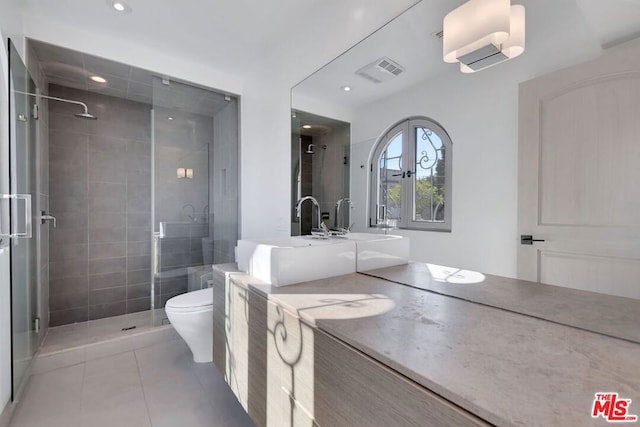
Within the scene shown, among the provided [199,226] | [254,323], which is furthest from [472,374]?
[199,226]

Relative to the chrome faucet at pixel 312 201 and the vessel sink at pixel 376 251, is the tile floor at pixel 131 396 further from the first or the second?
the chrome faucet at pixel 312 201

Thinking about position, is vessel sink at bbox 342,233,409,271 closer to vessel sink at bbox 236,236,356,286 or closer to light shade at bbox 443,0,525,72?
vessel sink at bbox 236,236,356,286

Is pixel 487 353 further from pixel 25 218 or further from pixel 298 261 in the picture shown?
pixel 25 218

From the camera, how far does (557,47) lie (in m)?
0.92

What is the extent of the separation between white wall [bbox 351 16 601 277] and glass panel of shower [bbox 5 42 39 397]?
2136 millimetres

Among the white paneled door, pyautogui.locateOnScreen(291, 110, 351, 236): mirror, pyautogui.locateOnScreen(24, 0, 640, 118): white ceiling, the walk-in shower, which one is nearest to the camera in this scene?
the white paneled door

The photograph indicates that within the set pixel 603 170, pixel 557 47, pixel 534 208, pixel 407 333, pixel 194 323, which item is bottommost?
pixel 194 323

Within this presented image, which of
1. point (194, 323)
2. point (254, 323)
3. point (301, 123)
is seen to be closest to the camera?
point (254, 323)

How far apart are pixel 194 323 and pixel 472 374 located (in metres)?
1.84

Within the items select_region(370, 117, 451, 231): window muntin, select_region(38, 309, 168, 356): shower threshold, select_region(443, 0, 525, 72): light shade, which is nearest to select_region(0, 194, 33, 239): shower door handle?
select_region(38, 309, 168, 356): shower threshold

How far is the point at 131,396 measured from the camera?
69.8 inches

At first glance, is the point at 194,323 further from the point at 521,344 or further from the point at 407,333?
the point at 521,344

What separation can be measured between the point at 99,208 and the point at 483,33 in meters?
3.60

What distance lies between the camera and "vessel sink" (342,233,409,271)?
4.79ft
